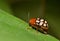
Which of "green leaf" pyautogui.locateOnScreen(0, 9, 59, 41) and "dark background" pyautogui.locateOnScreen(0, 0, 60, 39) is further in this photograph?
"dark background" pyautogui.locateOnScreen(0, 0, 60, 39)

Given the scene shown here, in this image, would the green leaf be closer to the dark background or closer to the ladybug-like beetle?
the ladybug-like beetle

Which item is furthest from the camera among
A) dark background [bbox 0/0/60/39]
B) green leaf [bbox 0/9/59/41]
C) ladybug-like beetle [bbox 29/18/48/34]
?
dark background [bbox 0/0/60/39]

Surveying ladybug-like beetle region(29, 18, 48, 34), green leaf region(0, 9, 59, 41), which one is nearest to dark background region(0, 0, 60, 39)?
ladybug-like beetle region(29, 18, 48, 34)

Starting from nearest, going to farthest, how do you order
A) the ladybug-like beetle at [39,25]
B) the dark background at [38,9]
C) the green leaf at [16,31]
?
the green leaf at [16,31], the ladybug-like beetle at [39,25], the dark background at [38,9]

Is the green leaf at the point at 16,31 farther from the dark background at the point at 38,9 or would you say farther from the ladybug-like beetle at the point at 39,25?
the dark background at the point at 38,9

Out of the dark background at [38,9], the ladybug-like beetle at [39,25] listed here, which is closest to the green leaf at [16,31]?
the ladybug-like beetle at [39,25]

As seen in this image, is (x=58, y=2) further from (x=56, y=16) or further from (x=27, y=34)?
(x=27, y=34)

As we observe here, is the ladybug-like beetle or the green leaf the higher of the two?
the green leaf

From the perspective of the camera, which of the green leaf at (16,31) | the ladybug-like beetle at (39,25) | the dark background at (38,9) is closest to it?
the green leaf at (16,31)

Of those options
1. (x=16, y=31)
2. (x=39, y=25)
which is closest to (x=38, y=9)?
(x=39, y=25)
